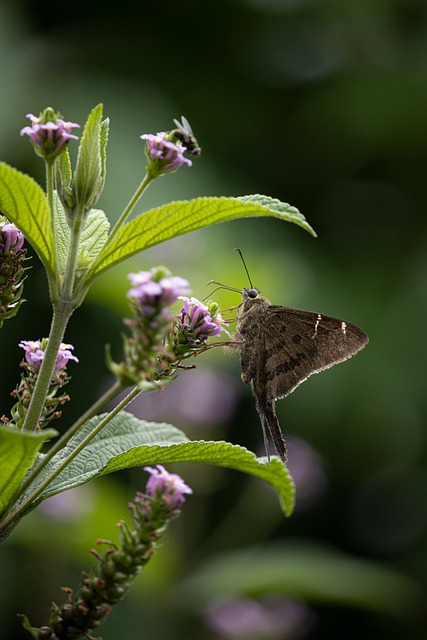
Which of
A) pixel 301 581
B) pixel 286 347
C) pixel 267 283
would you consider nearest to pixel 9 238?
pixel 286 347

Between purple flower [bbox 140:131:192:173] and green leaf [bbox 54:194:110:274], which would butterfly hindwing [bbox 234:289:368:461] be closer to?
green leaf [bbox 54:194:110:274]

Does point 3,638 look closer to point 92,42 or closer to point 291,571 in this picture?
point 291,571

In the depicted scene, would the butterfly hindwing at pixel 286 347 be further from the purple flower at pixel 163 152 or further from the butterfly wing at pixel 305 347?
the purple flower at pixel 163 152

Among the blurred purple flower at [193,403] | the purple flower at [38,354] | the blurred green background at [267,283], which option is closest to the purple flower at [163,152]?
the purple flower at [38,354]

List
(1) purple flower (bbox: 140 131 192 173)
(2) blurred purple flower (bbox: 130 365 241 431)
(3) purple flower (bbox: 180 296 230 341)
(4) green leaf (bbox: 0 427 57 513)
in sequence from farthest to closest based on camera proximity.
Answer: (2) blurred purple flower (bbox: 130 365 241 431) → (3) purple flower (bbox: 180 296 230 341) → (1) purple flower (bbox: 140 131 192 173) → (4) green leaf (bbox: 0 427 57 513)

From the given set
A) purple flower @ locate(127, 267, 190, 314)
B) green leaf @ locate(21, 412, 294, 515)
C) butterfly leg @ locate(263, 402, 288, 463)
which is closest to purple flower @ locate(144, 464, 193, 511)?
green leaf @ locate(21, 412, 294, 515)

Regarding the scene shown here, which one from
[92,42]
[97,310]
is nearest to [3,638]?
[97,310]
